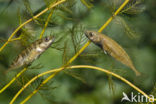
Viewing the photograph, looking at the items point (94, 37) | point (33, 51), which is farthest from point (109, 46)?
point (33, 51)

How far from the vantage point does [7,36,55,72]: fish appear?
75 cm

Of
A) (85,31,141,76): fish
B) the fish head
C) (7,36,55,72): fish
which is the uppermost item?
(7,36,55,72): fish

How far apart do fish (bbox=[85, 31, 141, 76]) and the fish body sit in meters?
0.14

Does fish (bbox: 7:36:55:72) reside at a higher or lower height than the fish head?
higher

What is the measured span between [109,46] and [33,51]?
0.25 metres

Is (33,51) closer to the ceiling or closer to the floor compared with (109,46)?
closer to the ceiling

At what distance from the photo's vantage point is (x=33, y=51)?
76cm

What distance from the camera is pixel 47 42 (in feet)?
2.47

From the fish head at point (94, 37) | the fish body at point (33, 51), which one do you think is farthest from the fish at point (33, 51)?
the fish head at point (94, 37)

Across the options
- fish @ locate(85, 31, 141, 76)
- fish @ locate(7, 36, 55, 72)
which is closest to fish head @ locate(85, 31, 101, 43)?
fish @ locate(85, 31, 141, 76)

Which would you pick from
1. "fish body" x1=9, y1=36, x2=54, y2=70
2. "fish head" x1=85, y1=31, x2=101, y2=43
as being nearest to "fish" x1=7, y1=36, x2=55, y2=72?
"fish body" x1=9, y1=36, x2=54, y2=70

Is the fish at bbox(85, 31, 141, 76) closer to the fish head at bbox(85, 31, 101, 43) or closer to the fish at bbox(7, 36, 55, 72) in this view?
the fish head at bbox(85, 31, 101, 43)

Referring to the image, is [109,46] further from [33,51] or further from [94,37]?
[33,51]

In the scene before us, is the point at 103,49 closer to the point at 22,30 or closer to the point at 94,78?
the point at 22,30
